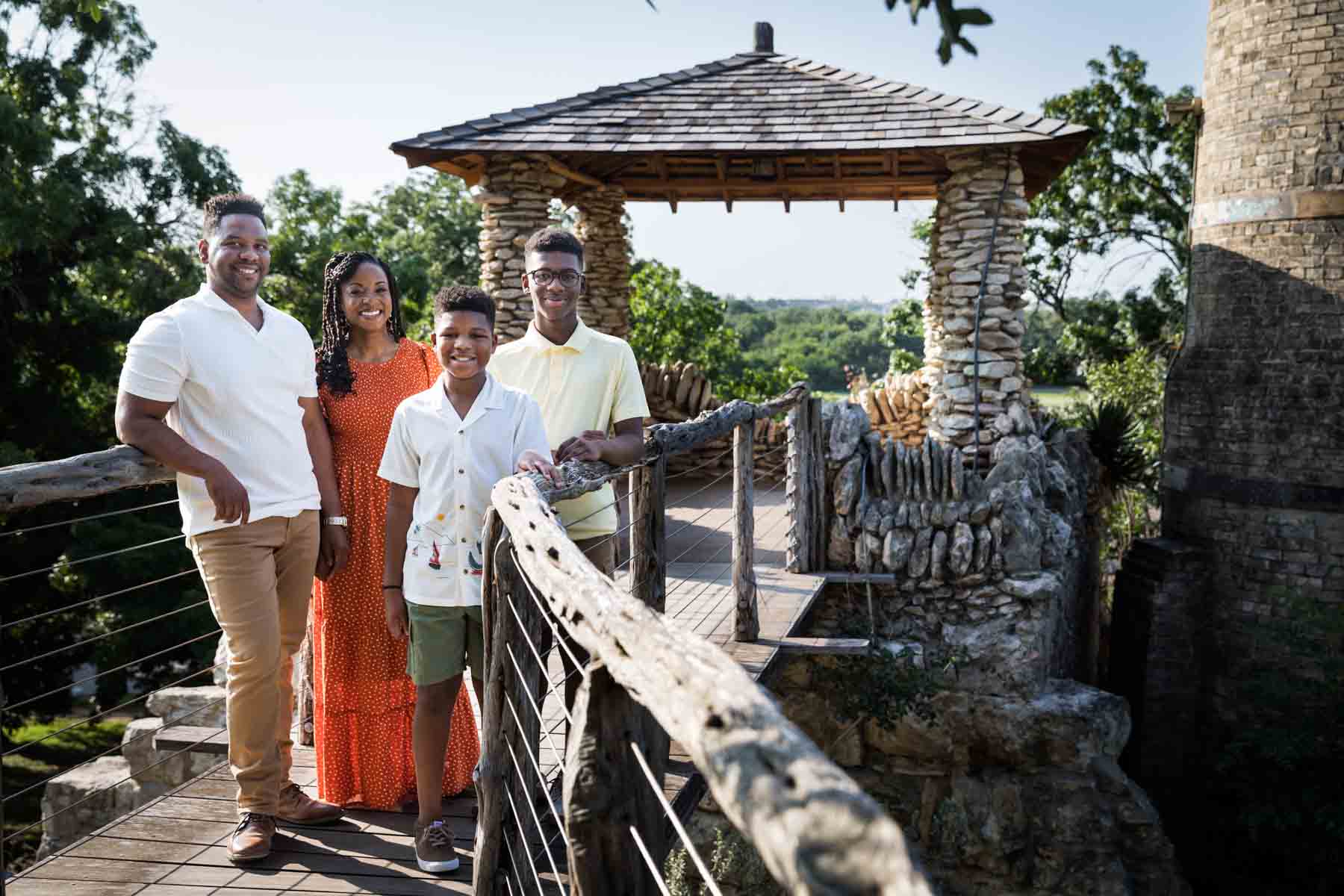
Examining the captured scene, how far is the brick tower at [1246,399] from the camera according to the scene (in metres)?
11.1

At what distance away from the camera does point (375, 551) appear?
12.5 ft

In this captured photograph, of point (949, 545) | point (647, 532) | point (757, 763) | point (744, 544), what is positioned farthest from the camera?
point (949, 545)

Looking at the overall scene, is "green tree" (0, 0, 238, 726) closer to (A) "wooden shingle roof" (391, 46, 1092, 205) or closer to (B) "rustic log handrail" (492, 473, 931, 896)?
(A) "wooden shingle roof" (391, 46, 1092, 205)

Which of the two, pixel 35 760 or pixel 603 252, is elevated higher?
pixel 603 252

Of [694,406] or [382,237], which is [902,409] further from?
[382,237]

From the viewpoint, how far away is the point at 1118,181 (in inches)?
924

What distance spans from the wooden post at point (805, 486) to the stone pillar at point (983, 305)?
2828 mm

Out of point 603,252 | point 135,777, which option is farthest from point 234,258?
point 603,252

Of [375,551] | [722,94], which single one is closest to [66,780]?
[375,551]

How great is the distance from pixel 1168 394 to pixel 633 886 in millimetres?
12062

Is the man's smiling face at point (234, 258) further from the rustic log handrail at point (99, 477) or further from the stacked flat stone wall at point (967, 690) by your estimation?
the stacked flat stone wall at point (967, 690)

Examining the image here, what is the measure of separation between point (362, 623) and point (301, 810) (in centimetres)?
62

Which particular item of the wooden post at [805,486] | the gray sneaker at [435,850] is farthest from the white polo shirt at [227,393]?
the wooden post at [805,486]

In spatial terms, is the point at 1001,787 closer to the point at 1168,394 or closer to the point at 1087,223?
the point at 1168,394
